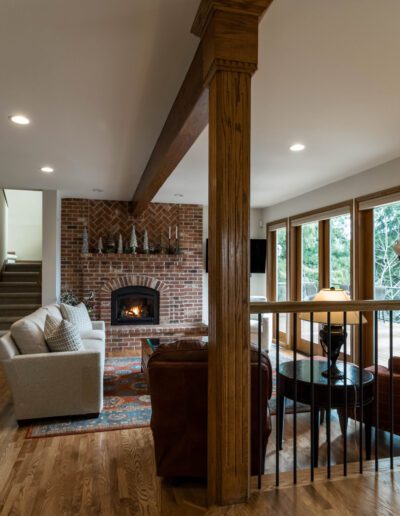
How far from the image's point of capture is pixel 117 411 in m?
3.44

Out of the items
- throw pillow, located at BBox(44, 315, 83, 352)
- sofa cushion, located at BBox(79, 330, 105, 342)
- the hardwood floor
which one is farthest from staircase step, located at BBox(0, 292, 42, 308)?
the hardwood floor

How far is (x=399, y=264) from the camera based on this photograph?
432cm

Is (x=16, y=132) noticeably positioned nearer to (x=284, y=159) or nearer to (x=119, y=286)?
(x=284, y=159)

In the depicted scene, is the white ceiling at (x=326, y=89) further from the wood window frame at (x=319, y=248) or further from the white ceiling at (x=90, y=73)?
the wood window frame at (x=319, y=248)

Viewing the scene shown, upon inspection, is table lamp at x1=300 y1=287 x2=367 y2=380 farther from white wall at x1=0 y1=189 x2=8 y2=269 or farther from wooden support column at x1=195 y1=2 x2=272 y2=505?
white wall at x1=0 y1=189 x2=8 y2=269

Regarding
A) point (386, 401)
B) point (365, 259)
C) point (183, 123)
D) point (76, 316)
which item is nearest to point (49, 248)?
point (76, 316)

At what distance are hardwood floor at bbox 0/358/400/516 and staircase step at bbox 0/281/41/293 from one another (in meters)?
4.57

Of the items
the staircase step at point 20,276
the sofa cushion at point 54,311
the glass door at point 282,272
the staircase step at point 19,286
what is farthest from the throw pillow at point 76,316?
the glass door at point 282,272

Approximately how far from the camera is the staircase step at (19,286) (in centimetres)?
689

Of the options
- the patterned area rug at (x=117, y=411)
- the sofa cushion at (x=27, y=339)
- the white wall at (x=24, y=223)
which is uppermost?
the white wall at (x=24, y=223)

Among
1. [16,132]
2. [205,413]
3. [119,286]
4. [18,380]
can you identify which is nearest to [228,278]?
[205,413]

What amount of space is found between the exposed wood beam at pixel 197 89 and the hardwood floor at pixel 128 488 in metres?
2.15

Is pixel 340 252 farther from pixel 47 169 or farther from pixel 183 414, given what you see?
pixel 47 169

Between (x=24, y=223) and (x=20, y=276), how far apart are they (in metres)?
1.91
